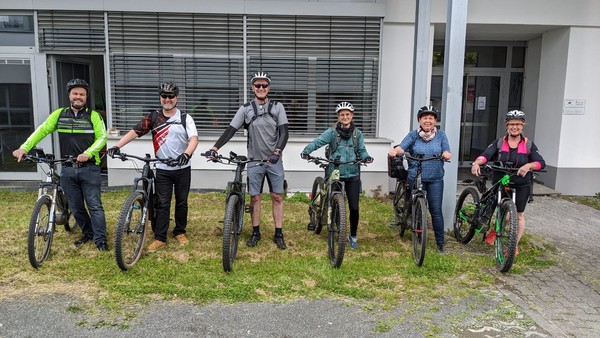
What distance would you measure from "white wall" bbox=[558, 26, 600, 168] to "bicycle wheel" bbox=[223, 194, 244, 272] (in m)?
6.93

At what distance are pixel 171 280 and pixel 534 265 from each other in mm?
3809

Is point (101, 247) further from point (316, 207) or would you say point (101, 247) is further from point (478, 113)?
point (478, 113)

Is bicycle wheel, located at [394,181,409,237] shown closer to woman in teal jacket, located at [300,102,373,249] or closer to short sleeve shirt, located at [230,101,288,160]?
woman in teal jacket, located at [300,102,373,249]

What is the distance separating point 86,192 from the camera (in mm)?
5211

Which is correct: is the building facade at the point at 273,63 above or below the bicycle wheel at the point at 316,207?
above

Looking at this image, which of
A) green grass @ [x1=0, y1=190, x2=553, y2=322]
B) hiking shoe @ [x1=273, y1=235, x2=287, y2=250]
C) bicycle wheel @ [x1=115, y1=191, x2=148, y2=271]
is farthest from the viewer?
hiking shoe @ [x1=273, y1=235, x2=287, y2=250]

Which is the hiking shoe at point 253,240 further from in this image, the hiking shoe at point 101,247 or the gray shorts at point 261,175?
the hiking shoe at point 101,247

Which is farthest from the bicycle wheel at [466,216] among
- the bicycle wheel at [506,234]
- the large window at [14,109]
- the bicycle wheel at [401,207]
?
the large window at [14,109]

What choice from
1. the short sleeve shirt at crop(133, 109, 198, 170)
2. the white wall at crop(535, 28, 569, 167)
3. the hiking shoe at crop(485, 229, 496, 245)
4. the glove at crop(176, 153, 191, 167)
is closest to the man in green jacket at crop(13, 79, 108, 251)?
the short sleeve shirt at crop(133, 109, 198, 170)

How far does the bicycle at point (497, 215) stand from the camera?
482cm

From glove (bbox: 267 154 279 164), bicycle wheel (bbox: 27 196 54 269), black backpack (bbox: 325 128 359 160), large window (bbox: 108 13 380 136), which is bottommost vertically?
bicycle wheel (bbox: 27 196 54 269)

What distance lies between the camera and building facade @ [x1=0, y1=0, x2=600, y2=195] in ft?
27.9

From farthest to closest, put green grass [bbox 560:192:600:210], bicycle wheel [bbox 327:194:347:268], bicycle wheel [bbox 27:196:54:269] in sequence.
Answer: green grass [bbox 560:192:600:210] < bicycle wheel [bbox 327:194:347:268] < bicycle wheel [bbox 27:196:54:269]

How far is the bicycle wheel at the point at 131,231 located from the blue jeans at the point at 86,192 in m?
0.57
